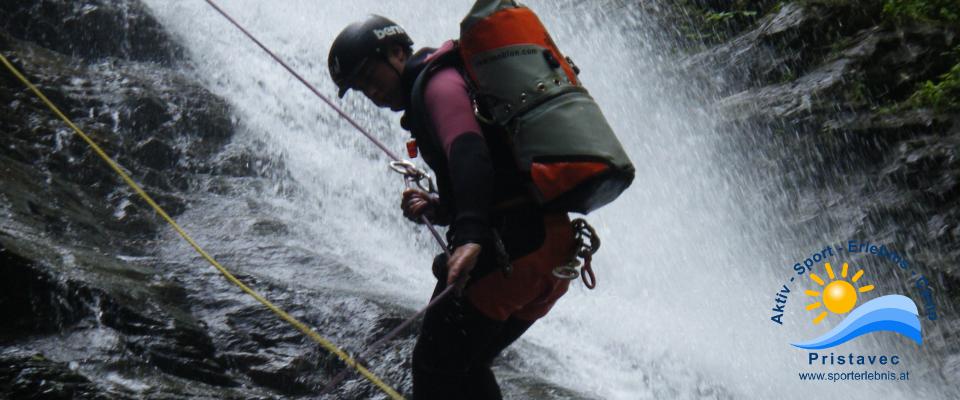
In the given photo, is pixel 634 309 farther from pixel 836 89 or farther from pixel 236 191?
pixel 236 191

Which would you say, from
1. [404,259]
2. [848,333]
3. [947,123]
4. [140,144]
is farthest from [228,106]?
[947,123]

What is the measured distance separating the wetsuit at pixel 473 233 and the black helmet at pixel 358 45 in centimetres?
15

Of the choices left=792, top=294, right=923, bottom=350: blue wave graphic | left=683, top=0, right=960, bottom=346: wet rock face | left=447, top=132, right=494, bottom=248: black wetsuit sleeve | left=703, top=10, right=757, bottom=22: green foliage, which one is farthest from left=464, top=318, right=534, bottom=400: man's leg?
left=703, top=10, right=757, bottom=22: green foliage

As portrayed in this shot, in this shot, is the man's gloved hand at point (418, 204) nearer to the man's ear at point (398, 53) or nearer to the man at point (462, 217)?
the man at point (462, 217)

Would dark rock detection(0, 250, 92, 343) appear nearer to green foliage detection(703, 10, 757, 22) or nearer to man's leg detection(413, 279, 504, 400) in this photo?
man's leg detection(413, 279, 504, 400)

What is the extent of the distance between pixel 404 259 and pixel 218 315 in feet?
13.1

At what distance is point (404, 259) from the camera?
875 centimetres

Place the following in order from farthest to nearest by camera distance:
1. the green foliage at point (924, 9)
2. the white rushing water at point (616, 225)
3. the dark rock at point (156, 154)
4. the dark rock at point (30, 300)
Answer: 1. the green foliage at point (924, 9)
2. the dark rock at point (156, 154)
3. the white rushing water at point (616, 225)
4. the dark rock at point (30, 300)

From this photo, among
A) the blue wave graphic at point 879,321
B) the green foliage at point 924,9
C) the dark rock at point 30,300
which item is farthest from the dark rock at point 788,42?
the dark rock at point 30,300

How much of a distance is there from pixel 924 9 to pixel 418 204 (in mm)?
10430

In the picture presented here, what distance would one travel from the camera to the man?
7.25 ft

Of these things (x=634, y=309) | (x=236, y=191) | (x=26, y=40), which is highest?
(x=26, y=40)

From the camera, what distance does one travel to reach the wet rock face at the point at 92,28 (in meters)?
9.01

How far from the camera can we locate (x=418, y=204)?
8.50 feet
